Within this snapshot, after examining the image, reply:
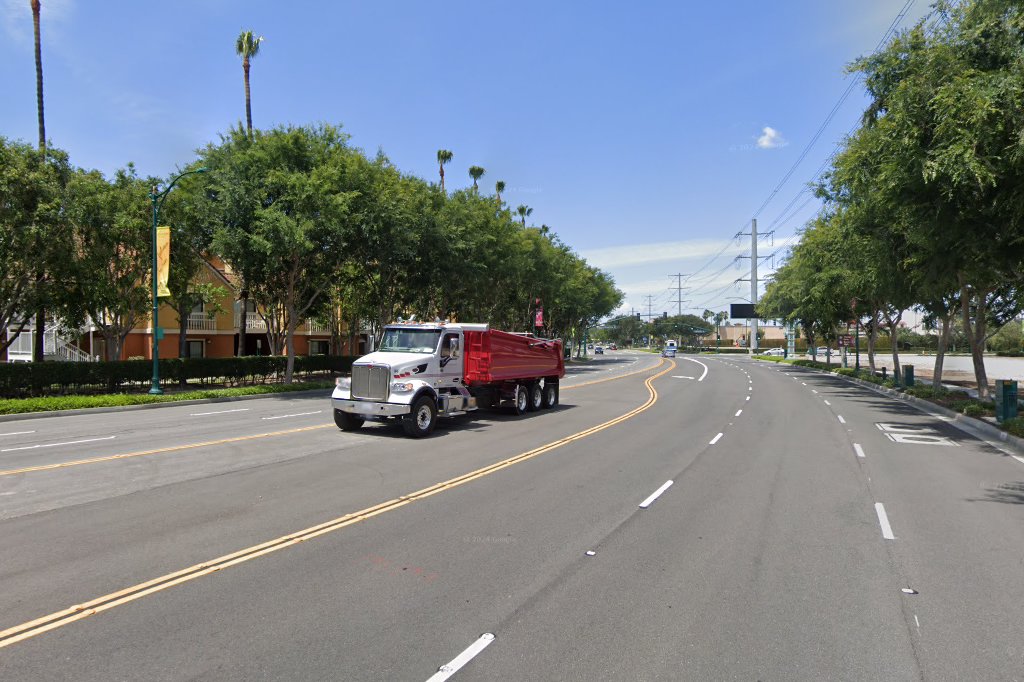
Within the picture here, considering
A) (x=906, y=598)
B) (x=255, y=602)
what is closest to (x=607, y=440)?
(x=906, y=598)

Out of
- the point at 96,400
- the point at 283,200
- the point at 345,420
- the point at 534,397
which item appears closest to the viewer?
the point at 345,420

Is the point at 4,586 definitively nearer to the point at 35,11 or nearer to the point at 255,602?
the point at 255,602

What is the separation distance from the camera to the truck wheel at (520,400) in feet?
64.0

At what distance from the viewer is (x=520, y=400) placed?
19750mm

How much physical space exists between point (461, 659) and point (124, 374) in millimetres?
26863

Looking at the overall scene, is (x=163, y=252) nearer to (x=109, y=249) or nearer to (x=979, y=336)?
(x=109, y=249)

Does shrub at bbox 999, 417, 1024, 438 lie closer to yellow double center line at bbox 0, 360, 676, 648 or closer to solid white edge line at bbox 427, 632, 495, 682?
yellow double center line at bbox 0, 360, 676, 648

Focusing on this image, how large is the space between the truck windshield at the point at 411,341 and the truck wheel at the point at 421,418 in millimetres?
1593

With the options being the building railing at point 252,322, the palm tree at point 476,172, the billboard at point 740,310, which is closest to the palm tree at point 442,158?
the palm tree at point 476,172

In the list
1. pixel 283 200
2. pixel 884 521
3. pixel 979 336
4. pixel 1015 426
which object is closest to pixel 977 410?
pixel 1015 426

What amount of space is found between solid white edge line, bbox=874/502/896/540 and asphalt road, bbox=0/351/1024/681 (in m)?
0.05

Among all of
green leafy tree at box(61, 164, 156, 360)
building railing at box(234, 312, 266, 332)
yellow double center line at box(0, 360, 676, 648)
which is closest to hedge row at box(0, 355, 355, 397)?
green leafy tree at box(61, 164, 156, 360)

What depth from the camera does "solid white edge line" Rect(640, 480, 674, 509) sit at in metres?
8.65

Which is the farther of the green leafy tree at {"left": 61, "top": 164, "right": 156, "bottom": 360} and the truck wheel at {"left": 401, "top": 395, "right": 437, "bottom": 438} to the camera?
the green leafy tree at {"left": 61, "top": 164, "right": 156, "bottom": 360}
